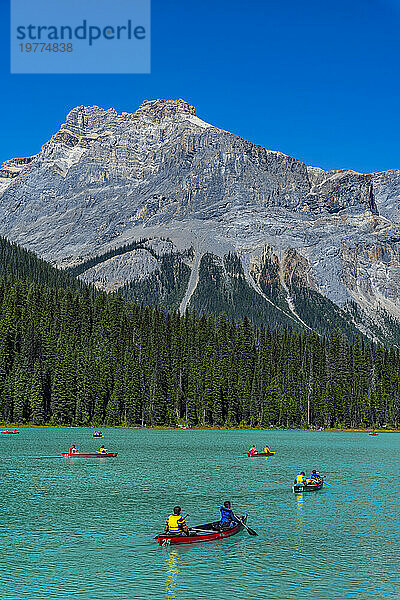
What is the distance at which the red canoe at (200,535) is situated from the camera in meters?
43.7

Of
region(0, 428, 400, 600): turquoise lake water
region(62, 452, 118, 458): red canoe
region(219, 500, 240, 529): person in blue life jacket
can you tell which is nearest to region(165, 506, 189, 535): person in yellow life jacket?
region(0, 428, 400, 600): turquoise lake water

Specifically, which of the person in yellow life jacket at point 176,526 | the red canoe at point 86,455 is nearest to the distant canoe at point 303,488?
the person in yellow life jacket at point 176,526

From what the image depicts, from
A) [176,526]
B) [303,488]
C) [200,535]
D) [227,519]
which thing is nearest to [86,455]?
[303,488]

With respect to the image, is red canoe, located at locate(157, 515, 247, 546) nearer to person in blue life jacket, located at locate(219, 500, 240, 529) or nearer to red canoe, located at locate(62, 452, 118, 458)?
person in blue life jacket, located at locate(219, 500, 240, 529)

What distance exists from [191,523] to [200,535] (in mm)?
5276

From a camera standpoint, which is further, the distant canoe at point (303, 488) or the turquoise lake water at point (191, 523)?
the distant canoe at point (303, 488)

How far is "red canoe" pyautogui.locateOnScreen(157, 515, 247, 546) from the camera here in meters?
43.7

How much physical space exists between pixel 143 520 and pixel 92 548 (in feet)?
30.1

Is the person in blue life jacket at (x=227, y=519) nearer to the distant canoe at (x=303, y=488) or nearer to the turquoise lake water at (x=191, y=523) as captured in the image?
the turquoise lake water at (x=191, y=523)

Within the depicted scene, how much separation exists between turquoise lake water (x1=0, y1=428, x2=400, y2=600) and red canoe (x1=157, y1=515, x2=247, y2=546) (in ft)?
1.61

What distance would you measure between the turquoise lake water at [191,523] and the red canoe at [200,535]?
1.61 feet

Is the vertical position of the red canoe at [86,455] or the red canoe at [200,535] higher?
the red canoe at [200,535]

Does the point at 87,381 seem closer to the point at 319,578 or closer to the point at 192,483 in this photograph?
the point at 192,483

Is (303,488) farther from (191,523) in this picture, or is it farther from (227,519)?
(227,519)
